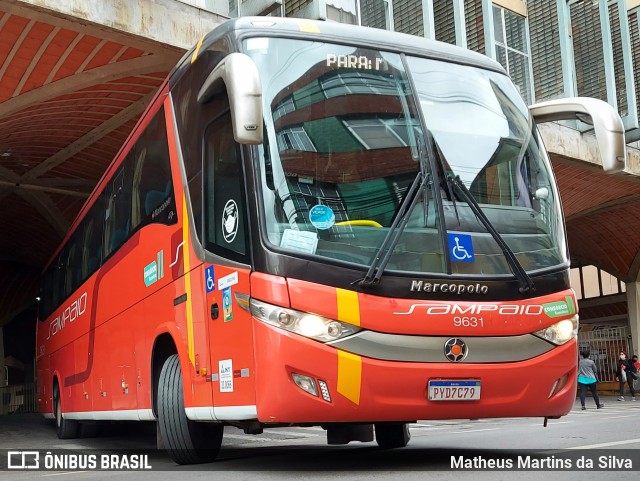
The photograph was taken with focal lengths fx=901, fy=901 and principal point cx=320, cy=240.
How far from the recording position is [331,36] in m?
6.62

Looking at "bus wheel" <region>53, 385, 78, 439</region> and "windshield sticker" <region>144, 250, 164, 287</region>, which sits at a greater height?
"windshield sticker" <region>144, 250, 164, 287</region>

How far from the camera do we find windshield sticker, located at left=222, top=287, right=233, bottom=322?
6.12m

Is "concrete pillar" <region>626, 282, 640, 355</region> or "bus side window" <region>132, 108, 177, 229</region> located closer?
"bus side window" <region>132, 108, 177, 229</region>

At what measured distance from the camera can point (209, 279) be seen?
21.3 feet

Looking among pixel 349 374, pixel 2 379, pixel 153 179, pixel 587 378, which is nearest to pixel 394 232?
pixel 349 374

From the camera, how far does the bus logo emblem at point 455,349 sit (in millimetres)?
5805

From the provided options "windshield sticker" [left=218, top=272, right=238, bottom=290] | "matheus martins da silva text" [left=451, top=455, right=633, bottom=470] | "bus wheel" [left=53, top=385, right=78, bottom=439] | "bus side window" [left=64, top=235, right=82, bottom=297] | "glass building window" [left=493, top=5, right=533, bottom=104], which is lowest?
"matheus martins da silva text" [left=451, top=455, right=633, bottom=470]

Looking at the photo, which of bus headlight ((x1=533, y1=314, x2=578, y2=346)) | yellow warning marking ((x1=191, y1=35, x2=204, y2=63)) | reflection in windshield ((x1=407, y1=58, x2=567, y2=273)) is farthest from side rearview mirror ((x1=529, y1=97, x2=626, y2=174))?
yellow warning marking ((x1=191, y1=35, x2=204, y2=63))

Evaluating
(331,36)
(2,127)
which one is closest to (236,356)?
(331,36)

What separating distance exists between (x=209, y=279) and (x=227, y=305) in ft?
1.28

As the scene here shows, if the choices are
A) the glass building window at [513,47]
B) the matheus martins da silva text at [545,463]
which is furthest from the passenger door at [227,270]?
the glass building window at [513,47]

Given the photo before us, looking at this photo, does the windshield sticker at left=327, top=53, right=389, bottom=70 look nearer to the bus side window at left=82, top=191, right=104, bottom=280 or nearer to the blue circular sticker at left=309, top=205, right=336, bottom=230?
the blue circular sticker at left=309, top=205, right=336, bottom=230

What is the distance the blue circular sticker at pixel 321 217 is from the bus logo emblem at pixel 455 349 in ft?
3.54

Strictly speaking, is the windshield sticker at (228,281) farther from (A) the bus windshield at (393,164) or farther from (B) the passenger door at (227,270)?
(A) the bus windshield at (393,164)
